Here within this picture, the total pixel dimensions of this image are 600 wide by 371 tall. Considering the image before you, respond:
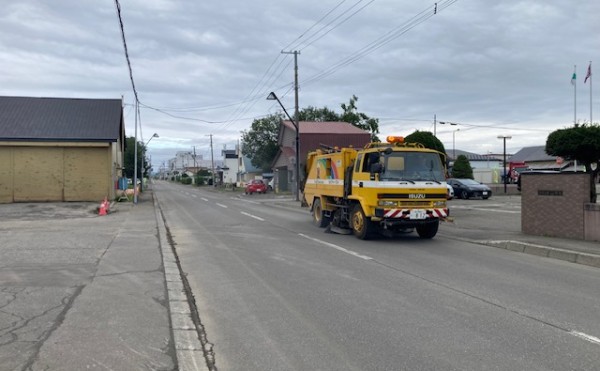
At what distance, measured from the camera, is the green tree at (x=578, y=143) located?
3569cm

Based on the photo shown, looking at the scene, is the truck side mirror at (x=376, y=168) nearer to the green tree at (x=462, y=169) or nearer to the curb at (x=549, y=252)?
the curb at (x=549, y=252)

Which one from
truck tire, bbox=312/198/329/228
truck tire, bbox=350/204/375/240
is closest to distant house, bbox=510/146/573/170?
truck tire, bbox=312/198/329/228

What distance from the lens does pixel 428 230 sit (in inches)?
546

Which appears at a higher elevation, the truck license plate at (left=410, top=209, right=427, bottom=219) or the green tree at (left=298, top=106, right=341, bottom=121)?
the green tree at (left=298, top=106, right=341, bottom=121)

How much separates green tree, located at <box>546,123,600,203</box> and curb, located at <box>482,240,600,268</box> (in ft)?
92.1

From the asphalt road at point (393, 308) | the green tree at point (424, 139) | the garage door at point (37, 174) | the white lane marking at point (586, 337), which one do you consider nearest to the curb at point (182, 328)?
the asphalt road at point (393, 308)

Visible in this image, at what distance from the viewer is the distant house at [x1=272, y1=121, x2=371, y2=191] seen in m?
50.5

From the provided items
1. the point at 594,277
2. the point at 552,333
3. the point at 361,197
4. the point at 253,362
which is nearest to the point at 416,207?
the point at 361,197

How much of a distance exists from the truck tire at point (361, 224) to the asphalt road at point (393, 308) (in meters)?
1.52

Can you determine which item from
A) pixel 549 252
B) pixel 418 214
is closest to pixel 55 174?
pixel 418 214

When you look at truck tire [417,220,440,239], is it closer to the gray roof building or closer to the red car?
the gray roof building

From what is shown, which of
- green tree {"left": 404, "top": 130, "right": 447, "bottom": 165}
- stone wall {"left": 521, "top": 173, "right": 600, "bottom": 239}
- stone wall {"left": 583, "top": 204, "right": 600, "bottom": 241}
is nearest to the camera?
stone wall {"left": 583, "top": 204, "right": 600, "bottom": 241}

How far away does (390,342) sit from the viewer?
502 centimetres

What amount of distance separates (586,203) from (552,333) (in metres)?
7.92
